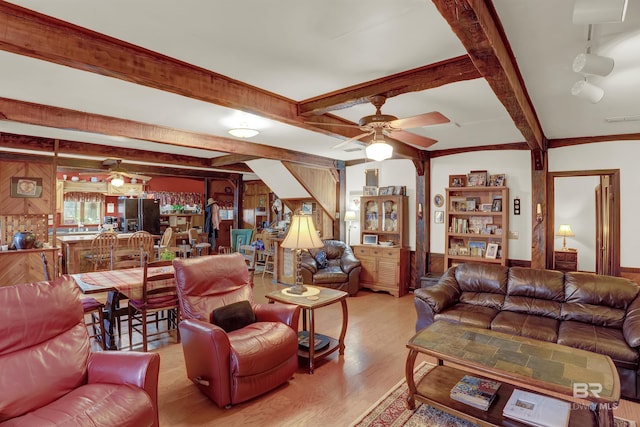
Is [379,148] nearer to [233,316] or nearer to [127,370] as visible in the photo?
[233,316]

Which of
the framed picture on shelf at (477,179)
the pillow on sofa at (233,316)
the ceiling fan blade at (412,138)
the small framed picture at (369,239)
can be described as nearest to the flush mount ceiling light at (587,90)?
the ceiling fan blade at (412,138)

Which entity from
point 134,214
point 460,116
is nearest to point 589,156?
point 460,116

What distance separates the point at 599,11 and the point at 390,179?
4.86m

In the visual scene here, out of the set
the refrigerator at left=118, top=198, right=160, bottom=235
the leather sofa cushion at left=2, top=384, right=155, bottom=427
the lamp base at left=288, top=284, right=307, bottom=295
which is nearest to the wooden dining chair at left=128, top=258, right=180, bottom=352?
the lamp base at left=288, top=284, right=307, bottom=295

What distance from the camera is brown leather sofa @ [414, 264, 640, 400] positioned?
2795mm

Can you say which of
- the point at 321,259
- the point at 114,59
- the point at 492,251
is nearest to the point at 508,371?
the point at 114,59

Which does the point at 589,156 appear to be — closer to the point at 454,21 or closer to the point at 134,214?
the point at 454,21

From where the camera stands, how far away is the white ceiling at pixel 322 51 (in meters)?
1.79

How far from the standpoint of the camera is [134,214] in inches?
343

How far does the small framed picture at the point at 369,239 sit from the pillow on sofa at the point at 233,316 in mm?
3646

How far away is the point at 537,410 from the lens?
213 cm

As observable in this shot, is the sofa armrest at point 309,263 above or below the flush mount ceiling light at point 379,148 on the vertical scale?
below

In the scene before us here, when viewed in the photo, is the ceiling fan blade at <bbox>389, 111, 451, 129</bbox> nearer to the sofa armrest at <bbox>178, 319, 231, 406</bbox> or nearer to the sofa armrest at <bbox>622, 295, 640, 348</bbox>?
the sofa armrest at <bbox>178, 319, 231, 406</bbox>

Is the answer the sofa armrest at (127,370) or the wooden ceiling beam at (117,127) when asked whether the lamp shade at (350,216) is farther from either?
the sofa armrest at (127,370)
